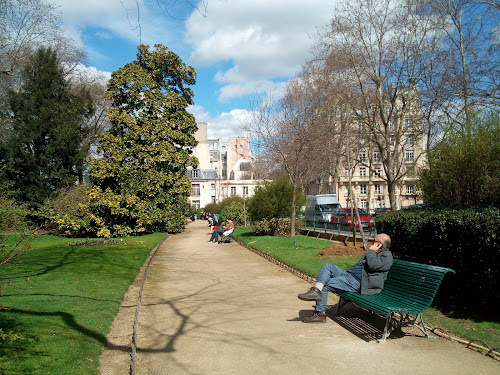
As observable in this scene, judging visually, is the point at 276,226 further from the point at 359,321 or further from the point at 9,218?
the point at 359,321

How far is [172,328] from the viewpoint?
6391 mm

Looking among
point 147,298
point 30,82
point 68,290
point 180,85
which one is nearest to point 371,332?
point 147,298

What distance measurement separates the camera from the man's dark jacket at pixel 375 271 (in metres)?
6.18

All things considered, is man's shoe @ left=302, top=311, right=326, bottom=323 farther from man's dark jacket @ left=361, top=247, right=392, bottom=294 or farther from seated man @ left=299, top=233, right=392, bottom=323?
man's dark jacket @ left=361, top=247, right=392, bottom=294

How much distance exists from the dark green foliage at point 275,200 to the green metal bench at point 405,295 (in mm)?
15839

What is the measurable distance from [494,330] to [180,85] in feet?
93.9

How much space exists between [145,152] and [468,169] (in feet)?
76.3

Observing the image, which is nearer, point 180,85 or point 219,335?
point 219,335

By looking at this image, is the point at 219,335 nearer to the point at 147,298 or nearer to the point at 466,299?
the point at 147,298

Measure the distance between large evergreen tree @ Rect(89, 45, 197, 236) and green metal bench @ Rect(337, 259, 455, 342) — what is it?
22604 millimetres

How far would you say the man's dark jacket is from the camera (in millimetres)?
6180

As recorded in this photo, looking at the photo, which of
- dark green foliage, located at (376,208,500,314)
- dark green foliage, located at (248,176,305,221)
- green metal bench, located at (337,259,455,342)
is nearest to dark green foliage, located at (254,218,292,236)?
dark green foliage, located at (248,176,305,221)

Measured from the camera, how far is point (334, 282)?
653 centimetres

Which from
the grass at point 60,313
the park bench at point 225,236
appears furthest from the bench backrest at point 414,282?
the park bench at point 225,236
